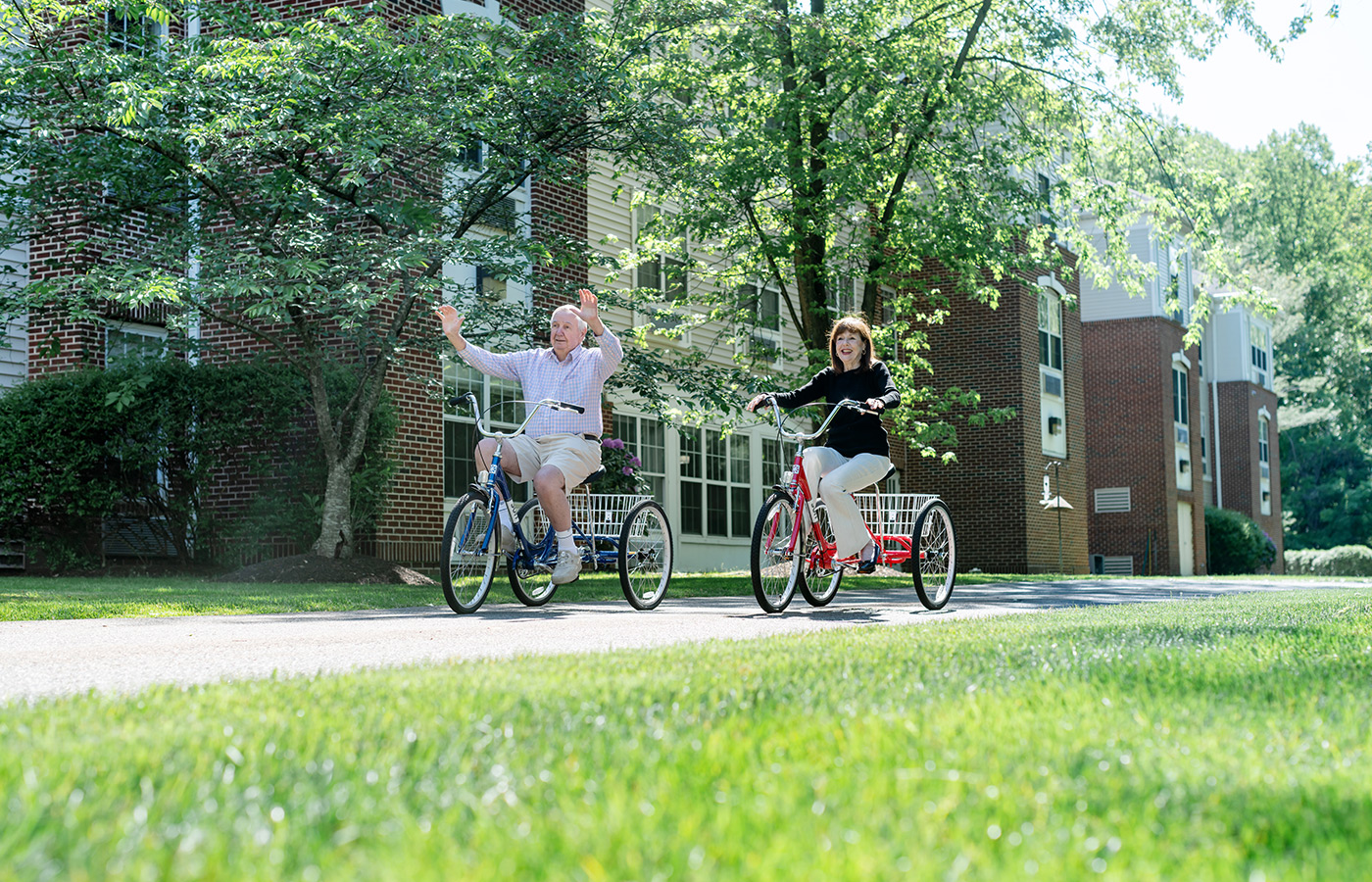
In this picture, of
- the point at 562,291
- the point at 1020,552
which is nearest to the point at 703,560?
the point at 1020,552

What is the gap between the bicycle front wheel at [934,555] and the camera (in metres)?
9.09

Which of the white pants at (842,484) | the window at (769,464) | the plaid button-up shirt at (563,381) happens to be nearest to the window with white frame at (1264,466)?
the window at (769,464)

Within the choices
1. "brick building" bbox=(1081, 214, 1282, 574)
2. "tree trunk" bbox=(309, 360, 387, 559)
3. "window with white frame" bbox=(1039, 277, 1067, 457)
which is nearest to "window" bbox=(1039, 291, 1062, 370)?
"window with white frame" bbox=(1039, 277, 1067, 457)

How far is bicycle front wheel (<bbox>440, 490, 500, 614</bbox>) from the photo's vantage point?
322 inches

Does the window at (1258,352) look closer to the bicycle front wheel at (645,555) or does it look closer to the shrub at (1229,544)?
the shrub at (1229,544)

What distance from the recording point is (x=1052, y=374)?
3155cm

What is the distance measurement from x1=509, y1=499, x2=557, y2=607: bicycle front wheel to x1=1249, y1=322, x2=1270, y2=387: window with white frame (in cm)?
4611

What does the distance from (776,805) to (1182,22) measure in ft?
71.7

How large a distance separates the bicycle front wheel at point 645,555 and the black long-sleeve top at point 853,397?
133 cm

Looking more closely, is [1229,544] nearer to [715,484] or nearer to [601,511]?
[715,484]

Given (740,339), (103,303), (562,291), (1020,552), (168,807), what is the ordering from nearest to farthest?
(168,807) < (562,291) < (103,303) < (740,339) < (1020,552)

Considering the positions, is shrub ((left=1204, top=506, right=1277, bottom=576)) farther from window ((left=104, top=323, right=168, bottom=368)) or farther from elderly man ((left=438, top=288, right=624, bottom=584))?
elderly man ((left=438, top=288, right=624, bottom=584))

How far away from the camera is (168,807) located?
2.15 m

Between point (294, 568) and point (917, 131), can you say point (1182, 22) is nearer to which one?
point (917, 131)
